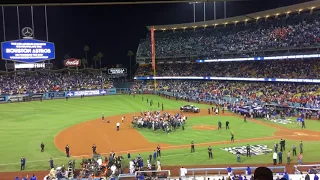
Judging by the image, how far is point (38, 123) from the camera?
43688mm

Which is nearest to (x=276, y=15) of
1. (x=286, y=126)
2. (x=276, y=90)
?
(x=276, y=90)

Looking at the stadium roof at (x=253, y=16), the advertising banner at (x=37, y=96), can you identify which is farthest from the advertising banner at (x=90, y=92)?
the stadium roof at (x=253, y=16)

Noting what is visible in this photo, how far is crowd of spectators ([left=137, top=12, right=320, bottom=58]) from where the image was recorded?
59.5 m

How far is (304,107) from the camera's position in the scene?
44.3 m

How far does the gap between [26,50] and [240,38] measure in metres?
48.7

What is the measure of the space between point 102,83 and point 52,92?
15311 millimetres

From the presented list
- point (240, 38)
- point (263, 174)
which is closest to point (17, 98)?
point (240, 38)

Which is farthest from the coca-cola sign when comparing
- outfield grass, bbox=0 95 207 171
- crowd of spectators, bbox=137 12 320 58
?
outfield grass, bbox=0 95 207 171

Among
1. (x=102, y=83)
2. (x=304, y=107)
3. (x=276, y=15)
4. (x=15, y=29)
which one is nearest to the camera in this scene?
(x=304, y=107)

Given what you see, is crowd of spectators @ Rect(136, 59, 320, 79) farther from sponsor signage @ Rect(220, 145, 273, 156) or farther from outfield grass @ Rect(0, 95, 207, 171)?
sponsor signage @ Rect(220, 145, 273, 156)

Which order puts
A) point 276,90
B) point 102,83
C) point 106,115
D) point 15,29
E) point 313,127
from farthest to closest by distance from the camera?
point 102,83, point 15,29, point 276,90, point 106,115, point 313,127

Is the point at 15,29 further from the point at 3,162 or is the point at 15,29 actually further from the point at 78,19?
the point at 3,162

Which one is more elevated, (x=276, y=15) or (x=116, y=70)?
(x=276, y=15)

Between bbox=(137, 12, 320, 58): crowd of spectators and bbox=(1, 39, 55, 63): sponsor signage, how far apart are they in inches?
1165
